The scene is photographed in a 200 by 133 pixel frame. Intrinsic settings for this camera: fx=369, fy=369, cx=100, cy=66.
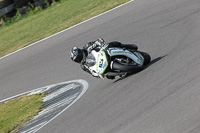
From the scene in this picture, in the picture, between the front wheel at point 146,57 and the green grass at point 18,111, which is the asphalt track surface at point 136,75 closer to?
the front wheel at point 146,57

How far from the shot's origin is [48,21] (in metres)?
18.8

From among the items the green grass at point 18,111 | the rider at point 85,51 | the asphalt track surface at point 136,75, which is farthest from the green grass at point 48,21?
the rider at point 85,51

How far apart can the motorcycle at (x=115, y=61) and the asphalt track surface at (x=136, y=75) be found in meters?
0.28

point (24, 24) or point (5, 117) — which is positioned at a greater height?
point (24, 24)

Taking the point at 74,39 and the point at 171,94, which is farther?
the point at 74,39

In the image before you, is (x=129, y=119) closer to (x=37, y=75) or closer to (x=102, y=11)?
(x=37, y=75)

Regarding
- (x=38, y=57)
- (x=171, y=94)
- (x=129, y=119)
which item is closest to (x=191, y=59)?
(x=171, y=94)

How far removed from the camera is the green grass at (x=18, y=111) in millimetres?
10409

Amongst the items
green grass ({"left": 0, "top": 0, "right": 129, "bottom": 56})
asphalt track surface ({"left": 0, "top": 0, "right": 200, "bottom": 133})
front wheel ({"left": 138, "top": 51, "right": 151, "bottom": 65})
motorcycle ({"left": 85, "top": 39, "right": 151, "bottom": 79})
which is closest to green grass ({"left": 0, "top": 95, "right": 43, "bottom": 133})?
asphalt track surface ({"left": 0, "top": 0, "right": 200, "bottom": 133})

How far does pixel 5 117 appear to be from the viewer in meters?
11.5

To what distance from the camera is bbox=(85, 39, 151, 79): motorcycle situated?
9.38 m

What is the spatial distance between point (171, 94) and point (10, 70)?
8.80 meters

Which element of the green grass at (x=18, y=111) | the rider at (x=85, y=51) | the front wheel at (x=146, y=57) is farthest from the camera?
the green grass at (x=18, y=111)

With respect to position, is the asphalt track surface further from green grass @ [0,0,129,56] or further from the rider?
green grass @ [0,0,129,56]
